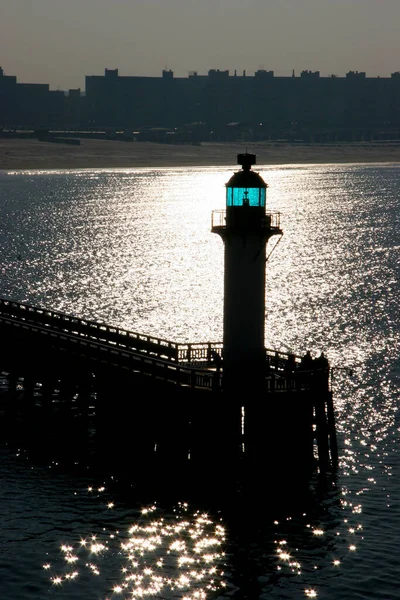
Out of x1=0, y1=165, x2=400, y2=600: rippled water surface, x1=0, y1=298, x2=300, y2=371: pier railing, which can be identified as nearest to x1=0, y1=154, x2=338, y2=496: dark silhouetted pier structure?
x1=0, y1=298, x2=300, y2=371: pier railing

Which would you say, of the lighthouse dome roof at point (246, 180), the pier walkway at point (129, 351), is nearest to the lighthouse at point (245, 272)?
the lighthouse dome roof at point (246, 180)

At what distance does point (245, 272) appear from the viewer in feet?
148

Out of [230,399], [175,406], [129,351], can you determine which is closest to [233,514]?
[230,399]

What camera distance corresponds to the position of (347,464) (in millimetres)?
47875

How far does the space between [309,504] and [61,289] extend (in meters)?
62.1

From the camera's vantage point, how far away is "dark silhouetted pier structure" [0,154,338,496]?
44.2 meters

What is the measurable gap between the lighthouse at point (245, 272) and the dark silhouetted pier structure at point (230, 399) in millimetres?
38

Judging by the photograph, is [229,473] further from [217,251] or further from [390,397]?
[217,251]

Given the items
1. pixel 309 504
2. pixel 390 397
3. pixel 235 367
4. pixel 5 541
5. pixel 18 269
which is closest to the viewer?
pixel 5 541

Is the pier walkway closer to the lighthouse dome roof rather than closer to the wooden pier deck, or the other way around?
the wooden pier deck

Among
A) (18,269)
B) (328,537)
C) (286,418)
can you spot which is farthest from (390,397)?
(18,269)

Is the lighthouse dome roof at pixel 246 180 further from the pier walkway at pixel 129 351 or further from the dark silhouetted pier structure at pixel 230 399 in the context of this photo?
the pier walkway at pixel 129 351

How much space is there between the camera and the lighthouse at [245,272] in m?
44.8

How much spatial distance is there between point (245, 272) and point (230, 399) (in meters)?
4.96
